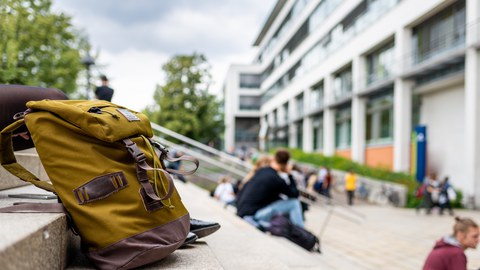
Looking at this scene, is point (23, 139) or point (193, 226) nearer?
point (23, 139)

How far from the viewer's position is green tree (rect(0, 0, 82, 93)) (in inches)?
243

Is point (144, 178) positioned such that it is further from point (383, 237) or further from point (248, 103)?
point (248, 103)

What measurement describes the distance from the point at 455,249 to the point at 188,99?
38581 millimetres

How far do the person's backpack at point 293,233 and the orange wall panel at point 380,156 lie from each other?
19368 mm

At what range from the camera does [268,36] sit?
58625 millimetres

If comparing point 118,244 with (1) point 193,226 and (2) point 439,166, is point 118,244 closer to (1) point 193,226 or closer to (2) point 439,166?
(1) point 193,226

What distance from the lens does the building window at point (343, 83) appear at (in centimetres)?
3084

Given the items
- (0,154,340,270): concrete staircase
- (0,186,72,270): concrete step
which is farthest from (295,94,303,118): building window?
(0,186,72,270): concrete step

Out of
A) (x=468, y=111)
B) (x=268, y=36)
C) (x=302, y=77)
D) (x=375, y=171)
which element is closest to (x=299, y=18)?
(x=302, y=77)

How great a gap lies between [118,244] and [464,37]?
65.0ft

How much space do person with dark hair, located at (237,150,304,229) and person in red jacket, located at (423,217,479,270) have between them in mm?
2232

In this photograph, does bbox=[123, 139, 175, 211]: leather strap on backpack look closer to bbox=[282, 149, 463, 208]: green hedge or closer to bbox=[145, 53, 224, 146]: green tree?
bbox=[282, 149, 463, 208]: green hedge

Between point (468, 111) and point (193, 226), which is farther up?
point (468, 111)

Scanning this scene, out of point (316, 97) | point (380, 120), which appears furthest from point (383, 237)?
point (316, 97)
